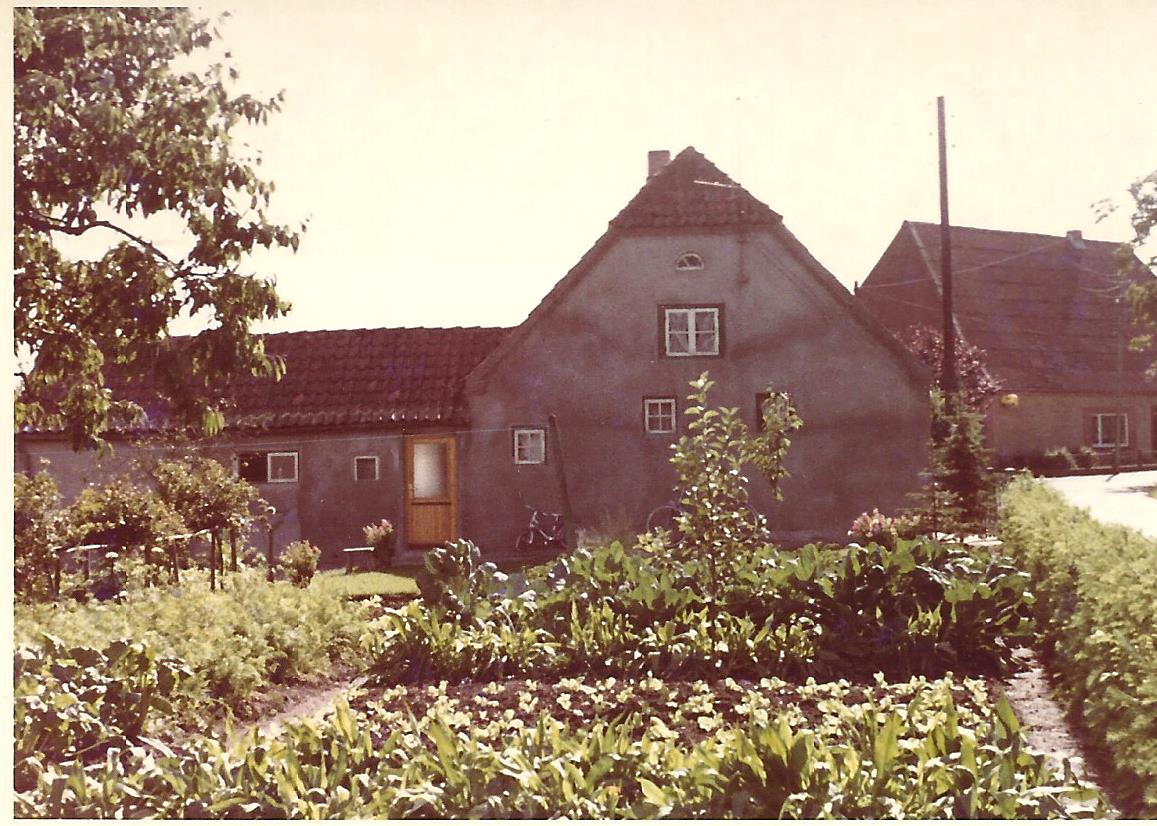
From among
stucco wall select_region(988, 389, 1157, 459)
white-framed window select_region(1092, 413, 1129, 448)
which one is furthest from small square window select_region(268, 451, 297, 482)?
white-framed window select_region(1092, 413, 1129, 448)

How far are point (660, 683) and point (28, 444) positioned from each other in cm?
328

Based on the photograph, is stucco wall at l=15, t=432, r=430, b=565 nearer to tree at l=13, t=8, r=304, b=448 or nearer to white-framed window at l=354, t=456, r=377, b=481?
white-framed window at l=354, t=456, r=377, b=481

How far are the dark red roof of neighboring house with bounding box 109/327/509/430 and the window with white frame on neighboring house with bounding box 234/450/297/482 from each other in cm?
25

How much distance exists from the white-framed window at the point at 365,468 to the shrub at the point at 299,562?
166 cm

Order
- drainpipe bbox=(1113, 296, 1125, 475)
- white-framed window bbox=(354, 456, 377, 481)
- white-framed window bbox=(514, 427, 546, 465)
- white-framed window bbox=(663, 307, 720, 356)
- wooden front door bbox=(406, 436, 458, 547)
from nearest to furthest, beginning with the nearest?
1. drainpipe bbox=(1113, 296, 1125, 475)
2. wooden front door bbox=(406, 436, 458, 547)
3. white-framed window bbox=(514, 427, 546, 465)
4. white-framed window bbox=(663, 307, 720, 356)
5. white-framed window bbox=(354, 456, 377, 481)

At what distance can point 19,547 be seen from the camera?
5.72m

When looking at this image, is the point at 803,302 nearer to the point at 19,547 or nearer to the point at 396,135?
the point at 396,135

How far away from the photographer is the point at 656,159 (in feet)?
20.2

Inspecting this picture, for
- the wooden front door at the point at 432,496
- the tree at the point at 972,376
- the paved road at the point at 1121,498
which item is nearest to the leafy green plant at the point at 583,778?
the paved road at the point at 1121,498

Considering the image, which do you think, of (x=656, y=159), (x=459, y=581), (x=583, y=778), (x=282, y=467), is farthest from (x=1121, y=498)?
(x=282, y=467)

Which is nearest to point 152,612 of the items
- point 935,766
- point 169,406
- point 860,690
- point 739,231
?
point 169,406

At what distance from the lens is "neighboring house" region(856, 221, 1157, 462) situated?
5.73 m

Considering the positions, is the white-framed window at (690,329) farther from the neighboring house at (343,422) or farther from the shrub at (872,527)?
the shrub at (872,527)

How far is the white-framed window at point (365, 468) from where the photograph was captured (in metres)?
10.3
